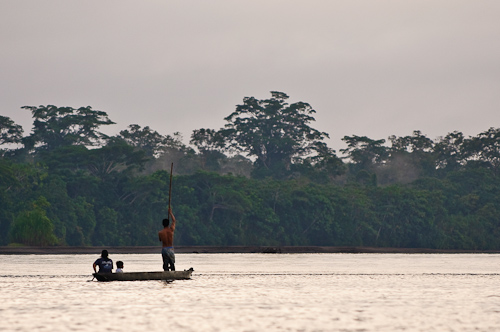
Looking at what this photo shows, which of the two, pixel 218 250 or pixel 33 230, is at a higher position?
pixel 33 230

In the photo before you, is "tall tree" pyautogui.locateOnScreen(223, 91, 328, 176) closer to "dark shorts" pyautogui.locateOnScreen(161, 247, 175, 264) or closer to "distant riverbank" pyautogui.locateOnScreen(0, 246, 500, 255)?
"distant riverbank" pyautogui.locateOnScreen(0, 246, 500, 255)

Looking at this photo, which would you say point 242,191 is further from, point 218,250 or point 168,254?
point 168,254

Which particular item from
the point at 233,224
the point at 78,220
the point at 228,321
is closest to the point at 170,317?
the point at 228,321

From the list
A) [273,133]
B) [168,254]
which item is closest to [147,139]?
[273,133]

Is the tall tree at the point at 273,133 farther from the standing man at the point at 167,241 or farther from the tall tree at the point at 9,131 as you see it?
the standing man at the point at 167,241

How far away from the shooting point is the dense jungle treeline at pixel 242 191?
8725 cm

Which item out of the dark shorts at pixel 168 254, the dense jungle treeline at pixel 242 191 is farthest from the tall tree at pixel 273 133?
the dark shorts at pixel 168 254

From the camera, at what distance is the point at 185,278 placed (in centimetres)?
3200

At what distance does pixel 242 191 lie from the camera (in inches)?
3787

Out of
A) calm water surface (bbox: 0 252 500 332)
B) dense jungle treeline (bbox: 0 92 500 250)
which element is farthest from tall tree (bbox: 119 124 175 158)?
calm water surface (bbox: 0 252 500 332)

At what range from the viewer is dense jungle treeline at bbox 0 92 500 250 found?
8725 cm

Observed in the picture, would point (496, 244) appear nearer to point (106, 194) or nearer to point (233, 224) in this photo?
point (233, 224)

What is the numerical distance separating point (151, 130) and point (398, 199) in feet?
138

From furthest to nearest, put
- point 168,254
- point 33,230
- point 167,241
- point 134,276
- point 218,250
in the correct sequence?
point 218,250
point 33,230
point 168,254
point 134,276
point 167,241
